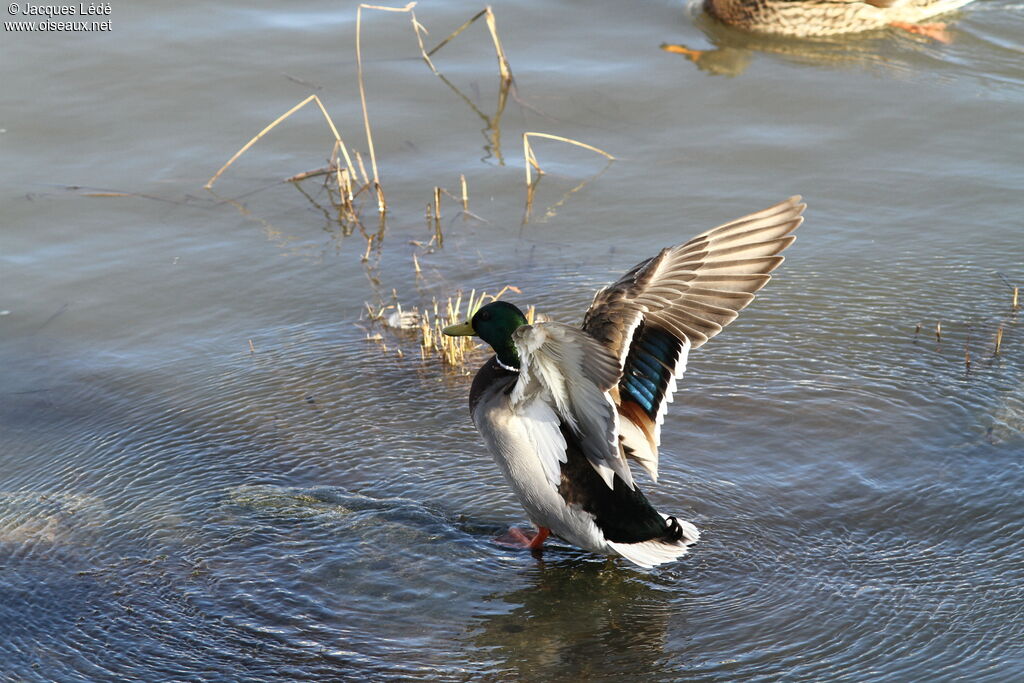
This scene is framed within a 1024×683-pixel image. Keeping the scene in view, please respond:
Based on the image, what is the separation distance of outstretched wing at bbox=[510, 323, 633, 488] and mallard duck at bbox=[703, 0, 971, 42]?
5.43 meters

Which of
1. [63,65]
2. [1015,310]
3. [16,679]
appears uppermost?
[63,65]

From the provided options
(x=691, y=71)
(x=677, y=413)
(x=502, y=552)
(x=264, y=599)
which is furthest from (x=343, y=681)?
(x=691, y=71)

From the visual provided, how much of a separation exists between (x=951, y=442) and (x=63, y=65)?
5903mm

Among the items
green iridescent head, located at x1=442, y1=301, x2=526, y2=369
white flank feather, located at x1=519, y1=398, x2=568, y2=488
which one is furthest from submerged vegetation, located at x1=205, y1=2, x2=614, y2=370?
white flank feather, located at x1=519, y1=398, x2=568, y2=488

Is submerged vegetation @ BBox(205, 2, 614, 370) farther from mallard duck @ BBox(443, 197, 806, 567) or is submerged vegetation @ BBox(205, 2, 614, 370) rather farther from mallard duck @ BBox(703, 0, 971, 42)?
mallard duck @ BBox(703, 0, 971, 42)

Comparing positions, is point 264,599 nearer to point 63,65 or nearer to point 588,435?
point 588,435

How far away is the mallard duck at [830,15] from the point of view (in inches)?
324

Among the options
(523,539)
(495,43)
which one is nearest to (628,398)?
(523,539)

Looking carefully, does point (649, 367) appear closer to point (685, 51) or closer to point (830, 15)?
point (685, 51)

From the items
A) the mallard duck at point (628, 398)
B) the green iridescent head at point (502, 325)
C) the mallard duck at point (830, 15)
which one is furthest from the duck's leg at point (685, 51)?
the green iridescent head at point (502, 325)

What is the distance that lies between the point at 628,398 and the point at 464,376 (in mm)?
1201

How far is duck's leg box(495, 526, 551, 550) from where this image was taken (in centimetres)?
396

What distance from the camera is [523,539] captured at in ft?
13.0

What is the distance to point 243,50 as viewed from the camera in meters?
7.79
